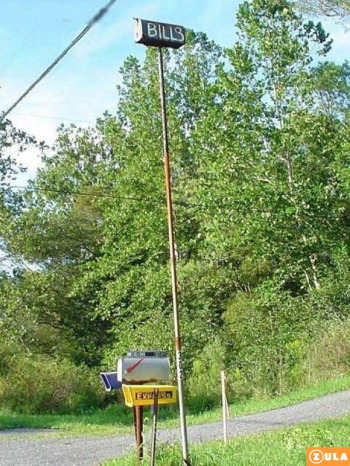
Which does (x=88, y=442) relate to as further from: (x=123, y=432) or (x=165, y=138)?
(x=165, y=138)

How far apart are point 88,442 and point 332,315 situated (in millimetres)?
10488

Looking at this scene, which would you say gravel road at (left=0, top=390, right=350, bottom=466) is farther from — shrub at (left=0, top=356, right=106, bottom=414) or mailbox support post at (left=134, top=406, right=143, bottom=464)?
shrub at (left=0, top=356, right=106, bottom=414)

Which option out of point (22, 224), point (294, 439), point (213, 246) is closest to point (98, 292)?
point (22, 224)

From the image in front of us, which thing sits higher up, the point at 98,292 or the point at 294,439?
the point at 98,292

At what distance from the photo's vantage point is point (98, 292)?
26.7 meters

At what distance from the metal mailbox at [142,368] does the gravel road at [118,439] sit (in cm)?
268

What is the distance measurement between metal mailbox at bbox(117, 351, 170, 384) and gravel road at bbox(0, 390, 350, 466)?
2.68 metres

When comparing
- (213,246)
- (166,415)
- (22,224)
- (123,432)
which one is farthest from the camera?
(22,224)

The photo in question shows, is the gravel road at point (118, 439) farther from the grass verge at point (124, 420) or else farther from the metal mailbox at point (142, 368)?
the metal mailbox at point (142, 368)

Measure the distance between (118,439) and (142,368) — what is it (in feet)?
19.8

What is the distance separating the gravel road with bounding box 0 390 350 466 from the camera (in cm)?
1023

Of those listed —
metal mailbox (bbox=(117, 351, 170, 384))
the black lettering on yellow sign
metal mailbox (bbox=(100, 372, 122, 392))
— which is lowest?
the black lettering on yellow sign

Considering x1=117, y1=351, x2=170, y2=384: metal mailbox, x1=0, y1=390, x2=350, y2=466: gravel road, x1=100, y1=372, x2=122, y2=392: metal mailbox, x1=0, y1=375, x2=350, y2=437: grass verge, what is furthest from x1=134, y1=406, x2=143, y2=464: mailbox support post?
x1=0, y1=375, x2=350, y2=437: grass verge

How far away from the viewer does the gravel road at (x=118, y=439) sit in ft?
33.6
